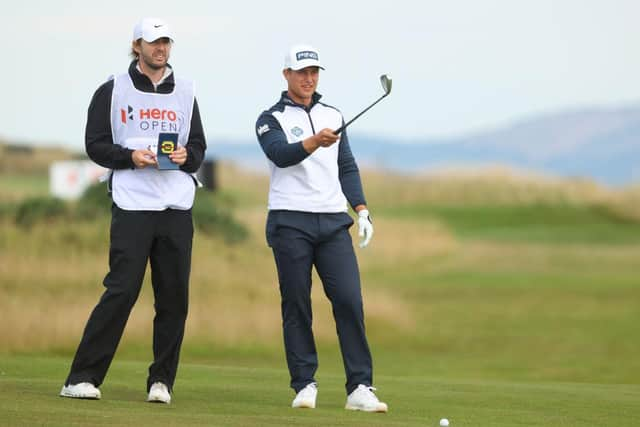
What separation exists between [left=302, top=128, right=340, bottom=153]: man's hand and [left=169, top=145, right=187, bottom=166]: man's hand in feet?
2.14

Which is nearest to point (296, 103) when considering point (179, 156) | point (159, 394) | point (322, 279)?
point (179, 156)

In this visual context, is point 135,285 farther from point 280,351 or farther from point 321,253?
point 280,351

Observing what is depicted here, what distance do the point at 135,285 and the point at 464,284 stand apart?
3118 centimetres

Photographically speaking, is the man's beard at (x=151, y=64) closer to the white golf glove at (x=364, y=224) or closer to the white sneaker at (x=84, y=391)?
the white golf glove at (x=364, y=224)

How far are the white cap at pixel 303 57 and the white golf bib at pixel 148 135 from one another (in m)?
0.62

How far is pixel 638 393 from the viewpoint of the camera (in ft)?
38.3

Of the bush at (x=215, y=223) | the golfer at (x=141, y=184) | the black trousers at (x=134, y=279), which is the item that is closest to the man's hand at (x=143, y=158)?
the golfer at (x=141, y=184)

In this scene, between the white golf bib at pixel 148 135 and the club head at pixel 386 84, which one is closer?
the white golf bib at pixel 148 135

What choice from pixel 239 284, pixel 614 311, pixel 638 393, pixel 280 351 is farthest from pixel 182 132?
pixel 614 311

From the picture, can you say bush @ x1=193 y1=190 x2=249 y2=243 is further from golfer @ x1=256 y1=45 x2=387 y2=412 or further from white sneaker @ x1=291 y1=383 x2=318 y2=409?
white sneaker @ x1=291 y1=383 x2=318 y2=409

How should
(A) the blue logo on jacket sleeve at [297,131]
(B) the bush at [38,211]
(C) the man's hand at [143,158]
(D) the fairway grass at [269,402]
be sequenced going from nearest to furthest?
(D) the fairway grass at [269,402]
(C) the man's hand at [143,158]
(A) the blue logo on jacket sleeve at [297,131]
(B) the bush at [38,211]

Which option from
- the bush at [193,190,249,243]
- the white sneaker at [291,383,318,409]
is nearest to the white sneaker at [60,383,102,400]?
the white sneaker at [291,383,318,409]

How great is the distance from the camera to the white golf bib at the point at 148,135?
9008 mm

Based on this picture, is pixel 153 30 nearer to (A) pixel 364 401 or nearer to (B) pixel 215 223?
(A) pixel 364 401
